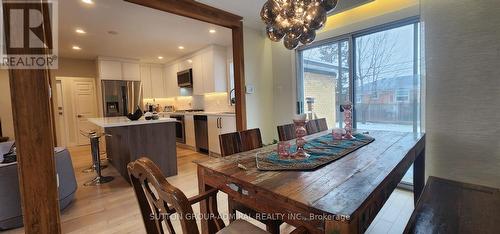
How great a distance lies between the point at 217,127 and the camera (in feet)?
14.0

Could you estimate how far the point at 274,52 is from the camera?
399 cm

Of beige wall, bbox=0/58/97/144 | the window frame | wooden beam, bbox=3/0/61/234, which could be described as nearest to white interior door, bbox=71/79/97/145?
beige wall, bbox=0/58/97/144

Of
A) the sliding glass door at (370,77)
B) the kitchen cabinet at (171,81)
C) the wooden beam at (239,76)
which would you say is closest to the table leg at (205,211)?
the sliding glass door at (370,77)

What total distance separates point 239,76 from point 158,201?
113 inches

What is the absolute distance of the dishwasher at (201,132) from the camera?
464 cm

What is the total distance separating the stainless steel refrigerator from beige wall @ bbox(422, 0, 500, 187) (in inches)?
236

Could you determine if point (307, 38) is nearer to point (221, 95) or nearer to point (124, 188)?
point (124, 188)

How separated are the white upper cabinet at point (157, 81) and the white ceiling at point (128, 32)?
0.98 m

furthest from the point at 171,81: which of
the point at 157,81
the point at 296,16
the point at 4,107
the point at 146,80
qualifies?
the point at 296,16

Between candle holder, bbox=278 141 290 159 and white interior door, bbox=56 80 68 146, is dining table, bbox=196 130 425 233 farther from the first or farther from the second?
white interior door, bbox=56 80 68 146

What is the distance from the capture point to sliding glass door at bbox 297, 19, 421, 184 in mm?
2578

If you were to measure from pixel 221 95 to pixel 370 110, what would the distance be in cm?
316

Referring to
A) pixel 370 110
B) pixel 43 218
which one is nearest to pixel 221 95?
pixel 370 110

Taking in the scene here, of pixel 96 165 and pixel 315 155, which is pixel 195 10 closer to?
pixel 315 155
